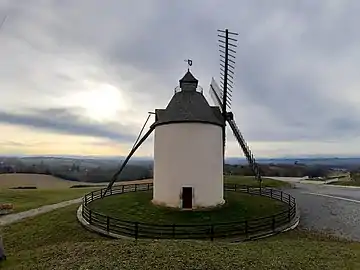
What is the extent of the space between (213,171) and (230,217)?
10.1 ft

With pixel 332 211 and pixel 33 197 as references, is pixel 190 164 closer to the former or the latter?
pixel 332 211

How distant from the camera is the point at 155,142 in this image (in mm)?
22688

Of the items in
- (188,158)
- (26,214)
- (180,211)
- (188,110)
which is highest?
(188,110)

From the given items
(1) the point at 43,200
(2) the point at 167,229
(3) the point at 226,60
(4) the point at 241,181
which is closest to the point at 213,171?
(2) the point at 167,229

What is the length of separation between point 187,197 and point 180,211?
0.90 m

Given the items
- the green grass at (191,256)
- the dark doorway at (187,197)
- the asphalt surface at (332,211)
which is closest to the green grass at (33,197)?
the green grass at (191,256)

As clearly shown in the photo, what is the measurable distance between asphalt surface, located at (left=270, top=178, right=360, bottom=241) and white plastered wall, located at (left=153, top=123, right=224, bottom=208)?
209 inches

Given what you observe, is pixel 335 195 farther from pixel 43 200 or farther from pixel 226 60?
pixel 43 200

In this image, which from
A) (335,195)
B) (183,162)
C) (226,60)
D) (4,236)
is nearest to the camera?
(4,236)

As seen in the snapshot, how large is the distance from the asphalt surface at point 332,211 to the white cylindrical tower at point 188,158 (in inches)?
212

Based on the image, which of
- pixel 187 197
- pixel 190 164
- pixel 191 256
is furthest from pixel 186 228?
pixel 191 256

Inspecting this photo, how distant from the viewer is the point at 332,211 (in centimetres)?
2370

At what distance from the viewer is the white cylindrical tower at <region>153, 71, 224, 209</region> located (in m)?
21.1

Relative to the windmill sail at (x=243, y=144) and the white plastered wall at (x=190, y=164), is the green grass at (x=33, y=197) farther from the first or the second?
the windmill sail at (x=243, y=144)
